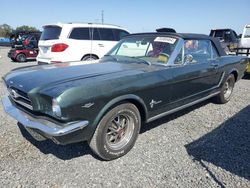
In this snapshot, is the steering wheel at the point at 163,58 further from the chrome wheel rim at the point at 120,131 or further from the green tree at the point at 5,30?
the green tree at the point at 5,30

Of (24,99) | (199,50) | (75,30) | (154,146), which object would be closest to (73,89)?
(24,99)

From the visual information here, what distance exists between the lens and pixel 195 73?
4414 millimetres

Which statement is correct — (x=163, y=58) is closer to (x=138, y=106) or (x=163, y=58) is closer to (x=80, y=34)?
(x=138, y=106)

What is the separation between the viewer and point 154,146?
3.74m

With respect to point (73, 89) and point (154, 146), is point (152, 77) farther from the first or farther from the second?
point (73, 89)

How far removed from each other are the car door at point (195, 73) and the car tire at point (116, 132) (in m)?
0.86

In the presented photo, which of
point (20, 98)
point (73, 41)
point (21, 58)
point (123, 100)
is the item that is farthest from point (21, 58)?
point (123, 100)

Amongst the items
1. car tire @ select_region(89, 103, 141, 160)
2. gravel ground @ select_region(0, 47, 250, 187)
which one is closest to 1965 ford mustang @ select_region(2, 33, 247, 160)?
car tire @ select_region(89, 103, 141, 160)

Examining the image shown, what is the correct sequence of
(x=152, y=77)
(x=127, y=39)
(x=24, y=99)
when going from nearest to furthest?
(x=24, y=99)
(x=152, y=77)
(x=127, y=39)

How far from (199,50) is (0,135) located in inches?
153

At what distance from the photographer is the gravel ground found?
2906 mm

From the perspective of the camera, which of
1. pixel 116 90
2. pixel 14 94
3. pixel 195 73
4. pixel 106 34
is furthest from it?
pixel 106 34

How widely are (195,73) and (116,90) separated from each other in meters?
1.91

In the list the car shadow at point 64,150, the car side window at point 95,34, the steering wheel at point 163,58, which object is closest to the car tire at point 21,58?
the car side window at point 95,34
